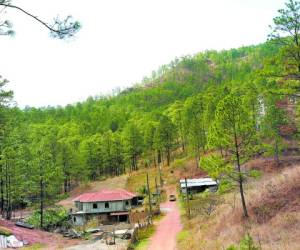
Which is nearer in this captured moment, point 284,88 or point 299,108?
point 284,88

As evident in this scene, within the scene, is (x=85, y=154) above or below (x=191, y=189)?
above

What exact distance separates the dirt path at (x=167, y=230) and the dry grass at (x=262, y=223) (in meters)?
1.21

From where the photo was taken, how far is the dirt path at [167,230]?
28.2 meters

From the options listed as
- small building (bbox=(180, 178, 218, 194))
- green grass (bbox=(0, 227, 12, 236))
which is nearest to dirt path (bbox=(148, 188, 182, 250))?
small building (bbox=(180, 178, 218, 194))

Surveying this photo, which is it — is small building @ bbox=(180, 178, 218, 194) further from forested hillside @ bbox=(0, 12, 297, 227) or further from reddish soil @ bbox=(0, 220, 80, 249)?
reddish soil @ bbox=(0, 220, 80, 249)

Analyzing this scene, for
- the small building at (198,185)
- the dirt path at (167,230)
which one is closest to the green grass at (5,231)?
the dirt path at (167,230)

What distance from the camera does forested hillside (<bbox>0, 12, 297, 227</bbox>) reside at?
94.0 ft

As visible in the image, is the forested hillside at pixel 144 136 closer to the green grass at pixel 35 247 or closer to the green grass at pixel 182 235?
the green grass at pixel 182 235

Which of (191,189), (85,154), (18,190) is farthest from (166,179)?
(18,190)

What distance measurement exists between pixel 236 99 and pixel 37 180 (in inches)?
1088

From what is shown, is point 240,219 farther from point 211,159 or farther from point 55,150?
point 55,150

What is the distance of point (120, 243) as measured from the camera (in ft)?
106

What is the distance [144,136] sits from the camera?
80.1 m

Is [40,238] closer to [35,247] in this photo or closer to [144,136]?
[35,247]
